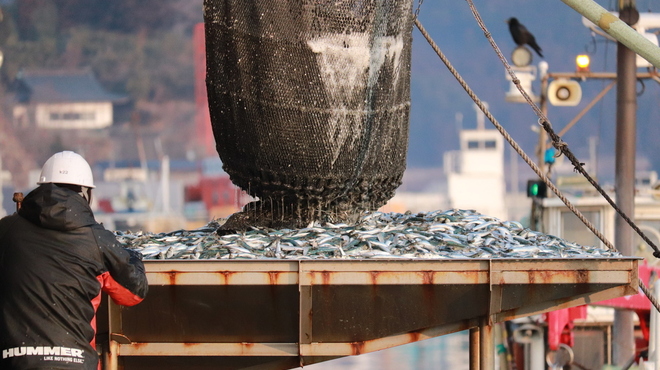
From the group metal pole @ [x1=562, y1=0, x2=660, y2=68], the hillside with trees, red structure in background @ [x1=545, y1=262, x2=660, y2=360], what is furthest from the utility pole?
the hillside with trees

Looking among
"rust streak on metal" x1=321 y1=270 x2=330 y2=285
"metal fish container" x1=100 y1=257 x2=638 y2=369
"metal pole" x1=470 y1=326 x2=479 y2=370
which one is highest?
"rust streak on metal" x1=321 y1=270 x2=330 y2=285

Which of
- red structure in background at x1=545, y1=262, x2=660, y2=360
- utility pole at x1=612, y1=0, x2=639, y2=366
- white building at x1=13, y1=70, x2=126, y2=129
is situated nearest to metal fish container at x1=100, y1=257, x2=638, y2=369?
red structure in background at x1=545, y1=262, x2=660, y2=360

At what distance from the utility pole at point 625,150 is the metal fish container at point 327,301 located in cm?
1046

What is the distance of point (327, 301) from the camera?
287 inches

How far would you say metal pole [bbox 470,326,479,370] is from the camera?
7551mm

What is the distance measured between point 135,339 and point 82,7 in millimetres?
123504

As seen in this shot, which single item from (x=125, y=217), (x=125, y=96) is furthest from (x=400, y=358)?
(x=125, y=96)

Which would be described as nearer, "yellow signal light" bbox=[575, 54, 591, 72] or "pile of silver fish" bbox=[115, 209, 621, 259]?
"pile of silver fish" bbox=[115, 209, 621, 259]

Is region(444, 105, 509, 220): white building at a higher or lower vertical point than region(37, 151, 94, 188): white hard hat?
lower

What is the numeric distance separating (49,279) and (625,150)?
14.3 m

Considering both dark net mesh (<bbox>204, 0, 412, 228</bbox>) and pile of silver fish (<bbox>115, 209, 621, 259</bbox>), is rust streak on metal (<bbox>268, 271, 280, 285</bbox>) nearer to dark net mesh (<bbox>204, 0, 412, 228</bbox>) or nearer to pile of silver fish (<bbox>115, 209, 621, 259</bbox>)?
pile of silver fish (<bbox>115, 209, 621, 259</bbox>)

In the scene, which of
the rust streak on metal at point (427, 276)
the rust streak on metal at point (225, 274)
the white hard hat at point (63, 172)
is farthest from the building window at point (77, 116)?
the white hard hat at point (63, 172)

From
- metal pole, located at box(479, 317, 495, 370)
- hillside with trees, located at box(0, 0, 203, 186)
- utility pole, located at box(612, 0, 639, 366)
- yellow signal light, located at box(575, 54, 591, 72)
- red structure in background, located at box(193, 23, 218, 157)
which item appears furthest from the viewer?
hillside with trees, located at box(0, 0, 203, 186)

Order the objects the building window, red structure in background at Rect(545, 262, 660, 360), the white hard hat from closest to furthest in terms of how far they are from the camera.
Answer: the white hard hat, red structure in background at Rect(545, 262, 660, 360), the building window
